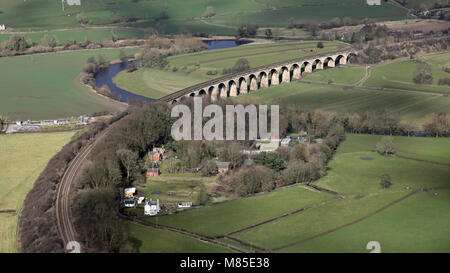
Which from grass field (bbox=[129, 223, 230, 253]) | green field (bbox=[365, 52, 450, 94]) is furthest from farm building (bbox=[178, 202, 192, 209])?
green field (bbox=[365, 52, 450, 94])

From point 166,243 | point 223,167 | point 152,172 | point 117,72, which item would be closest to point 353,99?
point 223,167

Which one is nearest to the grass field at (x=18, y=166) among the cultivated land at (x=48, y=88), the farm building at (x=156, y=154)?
the farm building at (x=156, y=154)

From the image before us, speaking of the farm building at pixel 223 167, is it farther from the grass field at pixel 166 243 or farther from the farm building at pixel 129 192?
the grass field at pixel 166 243

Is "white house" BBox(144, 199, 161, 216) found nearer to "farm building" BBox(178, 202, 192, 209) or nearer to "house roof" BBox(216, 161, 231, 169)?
"farm building" BBox(178, 202, 192, 209)

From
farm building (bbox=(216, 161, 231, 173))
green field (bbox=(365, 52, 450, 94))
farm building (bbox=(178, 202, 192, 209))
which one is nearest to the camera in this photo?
farm building (bbox=(178, 202, 192, 209))

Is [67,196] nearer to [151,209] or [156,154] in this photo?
[151,209]
